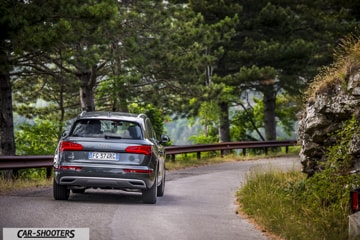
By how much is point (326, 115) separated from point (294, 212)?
9.87 ft

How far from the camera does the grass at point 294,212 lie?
888 centimetres

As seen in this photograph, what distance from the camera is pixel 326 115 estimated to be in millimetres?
12828

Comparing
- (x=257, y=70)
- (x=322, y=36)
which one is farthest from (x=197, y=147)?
(x=322, y=36)

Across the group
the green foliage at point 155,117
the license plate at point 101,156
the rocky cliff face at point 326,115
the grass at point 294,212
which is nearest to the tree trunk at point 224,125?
the green foliage at point 155,117

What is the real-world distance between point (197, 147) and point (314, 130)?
52.0ft

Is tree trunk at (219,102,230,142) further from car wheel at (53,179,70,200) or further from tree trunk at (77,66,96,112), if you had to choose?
car wheel at (53,179,70,200)

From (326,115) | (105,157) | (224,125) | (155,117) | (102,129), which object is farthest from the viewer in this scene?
(224,125)

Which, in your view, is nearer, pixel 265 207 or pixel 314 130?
pixel 265 207

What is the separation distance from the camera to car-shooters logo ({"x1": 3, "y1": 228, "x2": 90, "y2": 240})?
8234 mm

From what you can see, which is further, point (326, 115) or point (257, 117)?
point (257, 117)

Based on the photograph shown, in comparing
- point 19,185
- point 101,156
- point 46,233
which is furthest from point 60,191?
point 46,233

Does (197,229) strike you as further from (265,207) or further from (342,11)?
(342,11)

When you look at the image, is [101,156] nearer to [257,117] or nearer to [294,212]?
[294,212]

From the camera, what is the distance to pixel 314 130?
13070 millimetres
